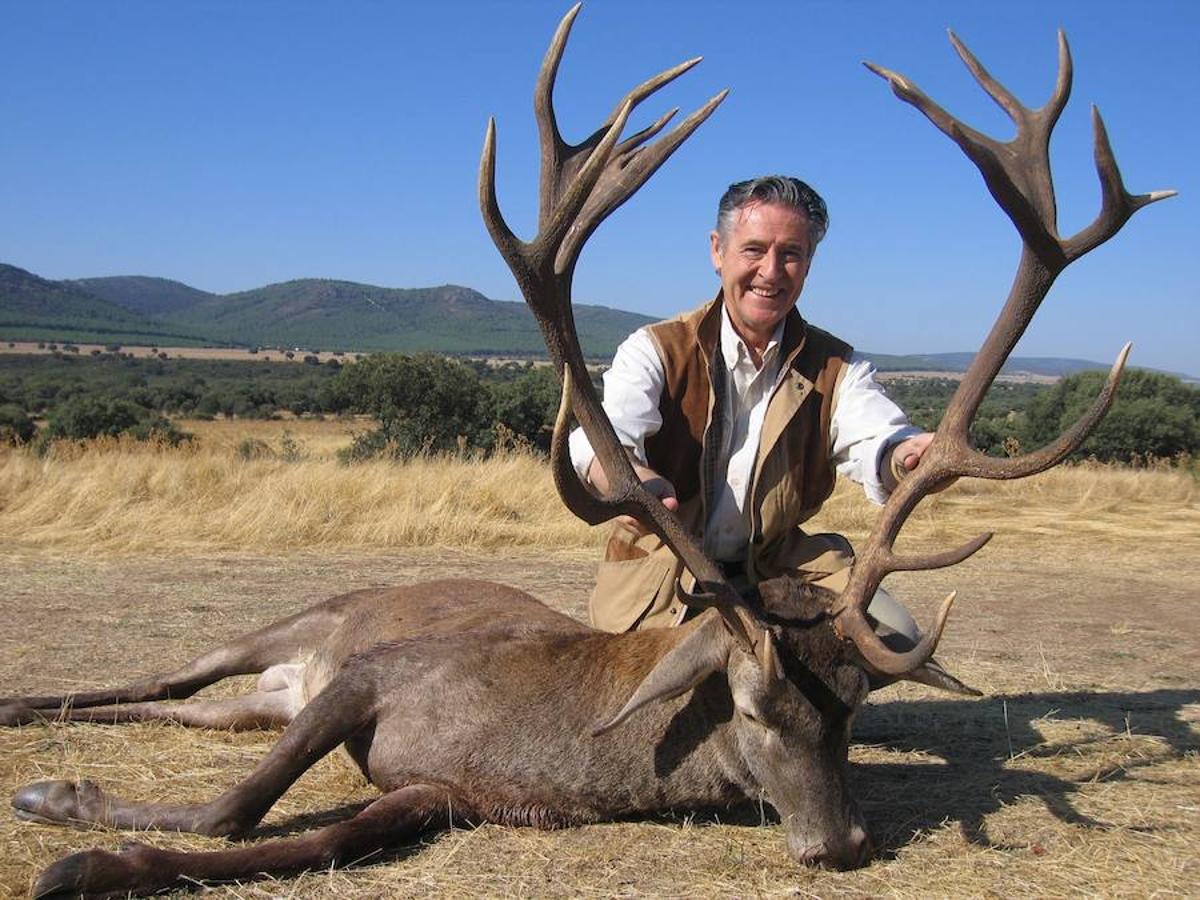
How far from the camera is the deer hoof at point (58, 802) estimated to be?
3863 millimetres

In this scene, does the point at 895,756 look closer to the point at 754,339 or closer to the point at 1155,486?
the point at 754,339

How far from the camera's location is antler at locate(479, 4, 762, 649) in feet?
12.7

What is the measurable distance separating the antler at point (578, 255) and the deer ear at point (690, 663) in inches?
5.3

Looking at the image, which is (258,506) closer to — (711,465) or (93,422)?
(711,465)

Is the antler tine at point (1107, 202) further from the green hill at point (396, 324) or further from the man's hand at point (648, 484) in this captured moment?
the green hill at point (396, 324)

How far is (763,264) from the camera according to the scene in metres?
4.77

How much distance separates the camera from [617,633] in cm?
457

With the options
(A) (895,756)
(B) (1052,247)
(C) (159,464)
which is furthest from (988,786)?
(C) (159,464)

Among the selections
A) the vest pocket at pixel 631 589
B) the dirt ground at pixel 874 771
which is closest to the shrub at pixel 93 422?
the dirt ground at pixel 874 771

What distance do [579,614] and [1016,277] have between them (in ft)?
14.7

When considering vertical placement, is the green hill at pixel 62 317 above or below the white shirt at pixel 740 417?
above

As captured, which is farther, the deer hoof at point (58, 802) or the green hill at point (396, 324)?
the green hill at point (396, 324)

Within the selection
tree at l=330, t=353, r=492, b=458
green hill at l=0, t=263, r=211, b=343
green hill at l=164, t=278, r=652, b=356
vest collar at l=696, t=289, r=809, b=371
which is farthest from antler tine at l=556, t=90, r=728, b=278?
green hill at l=0, t=263, r=211, b=343

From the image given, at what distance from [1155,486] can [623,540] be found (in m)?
14.9
